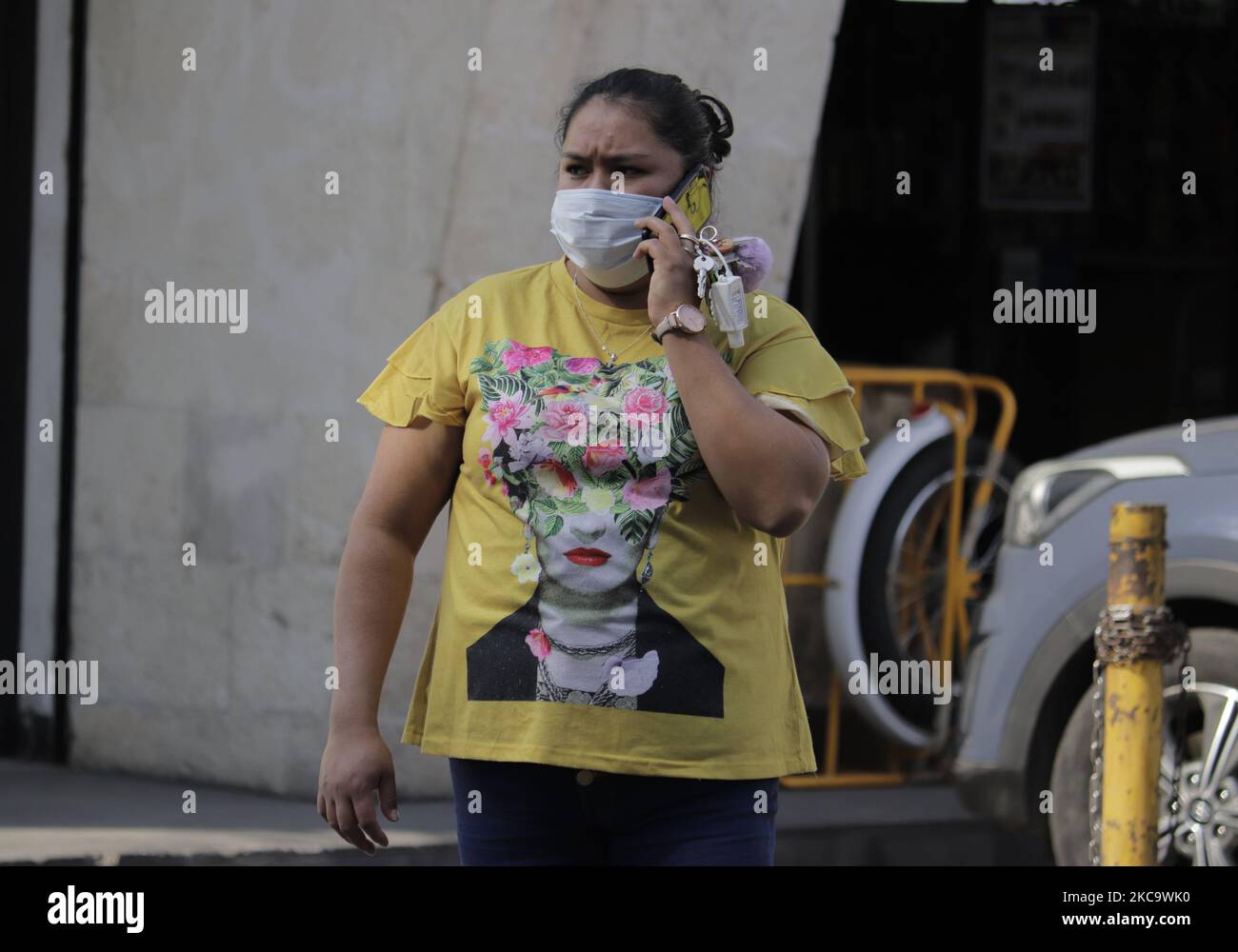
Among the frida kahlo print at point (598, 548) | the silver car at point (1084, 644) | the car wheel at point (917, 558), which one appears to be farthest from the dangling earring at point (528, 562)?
the car wheel at point (917, 558)

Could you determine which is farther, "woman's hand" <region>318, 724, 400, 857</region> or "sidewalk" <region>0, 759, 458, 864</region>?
"sidewalk" <region>0, 759, 458, 864</region>

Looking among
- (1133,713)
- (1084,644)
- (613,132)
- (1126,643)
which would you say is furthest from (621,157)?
(1084,644)

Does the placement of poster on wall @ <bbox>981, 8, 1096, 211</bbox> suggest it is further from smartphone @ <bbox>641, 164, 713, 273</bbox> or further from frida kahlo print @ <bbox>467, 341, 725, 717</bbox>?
frida kahlo print @ <bbox>467, 341, 725, 717</bbox>

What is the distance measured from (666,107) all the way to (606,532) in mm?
642

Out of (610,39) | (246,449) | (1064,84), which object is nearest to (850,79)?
(1064,84)

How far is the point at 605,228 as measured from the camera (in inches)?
107

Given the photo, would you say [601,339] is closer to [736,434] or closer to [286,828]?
[736,434]

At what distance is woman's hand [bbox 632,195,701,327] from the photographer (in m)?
2.61

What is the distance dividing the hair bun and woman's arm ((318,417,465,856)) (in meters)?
0.59

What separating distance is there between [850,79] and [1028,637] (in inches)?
160

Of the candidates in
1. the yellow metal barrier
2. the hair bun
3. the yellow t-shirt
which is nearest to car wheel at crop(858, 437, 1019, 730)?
the yellow metal barrier

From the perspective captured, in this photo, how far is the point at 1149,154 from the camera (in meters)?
9.39
